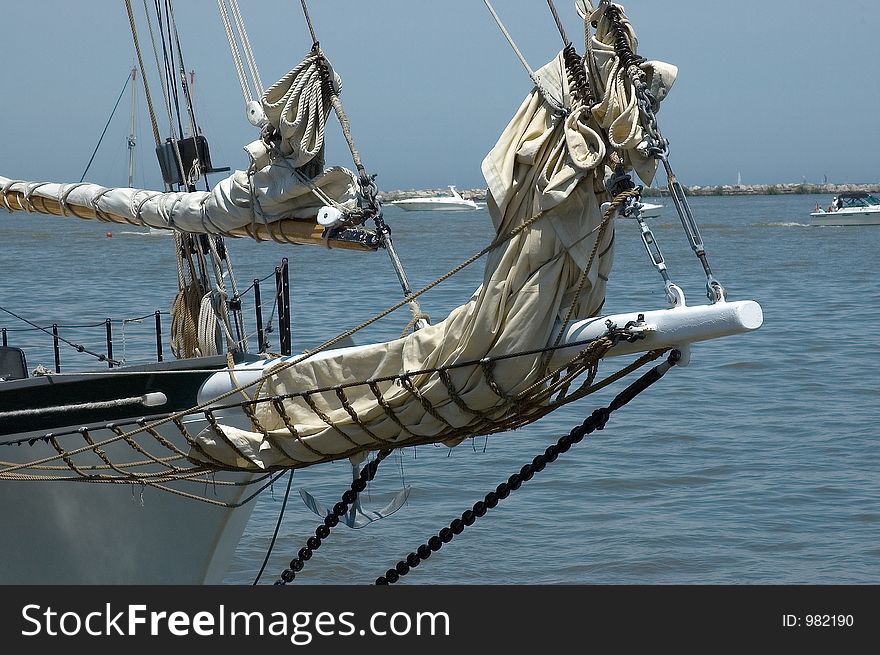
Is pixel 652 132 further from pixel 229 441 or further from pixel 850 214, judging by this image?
pixel 850 214

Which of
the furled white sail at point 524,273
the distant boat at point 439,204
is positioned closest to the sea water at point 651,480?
the furled white sail at point 524,273

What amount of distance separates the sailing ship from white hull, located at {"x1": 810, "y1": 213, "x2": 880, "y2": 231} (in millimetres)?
52700

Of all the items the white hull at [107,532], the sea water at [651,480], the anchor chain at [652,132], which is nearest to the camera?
the anchor chain at [652,132]

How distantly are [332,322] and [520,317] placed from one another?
640 inches

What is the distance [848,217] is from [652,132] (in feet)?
183

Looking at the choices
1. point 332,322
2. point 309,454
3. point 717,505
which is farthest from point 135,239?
point 309,454

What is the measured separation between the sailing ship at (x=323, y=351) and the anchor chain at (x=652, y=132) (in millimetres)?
11

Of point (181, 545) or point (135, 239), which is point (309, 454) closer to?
point (181, 545)

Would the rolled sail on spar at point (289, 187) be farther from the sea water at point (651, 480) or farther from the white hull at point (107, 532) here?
the white hull at point (107, 532)

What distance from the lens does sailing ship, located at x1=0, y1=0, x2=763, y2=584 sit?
21.2ft

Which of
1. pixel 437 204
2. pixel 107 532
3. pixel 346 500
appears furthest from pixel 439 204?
pixel 346 500

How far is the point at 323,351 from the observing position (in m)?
7.38

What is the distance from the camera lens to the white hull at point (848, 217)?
58406 millimetres

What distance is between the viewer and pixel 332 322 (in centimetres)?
2264
